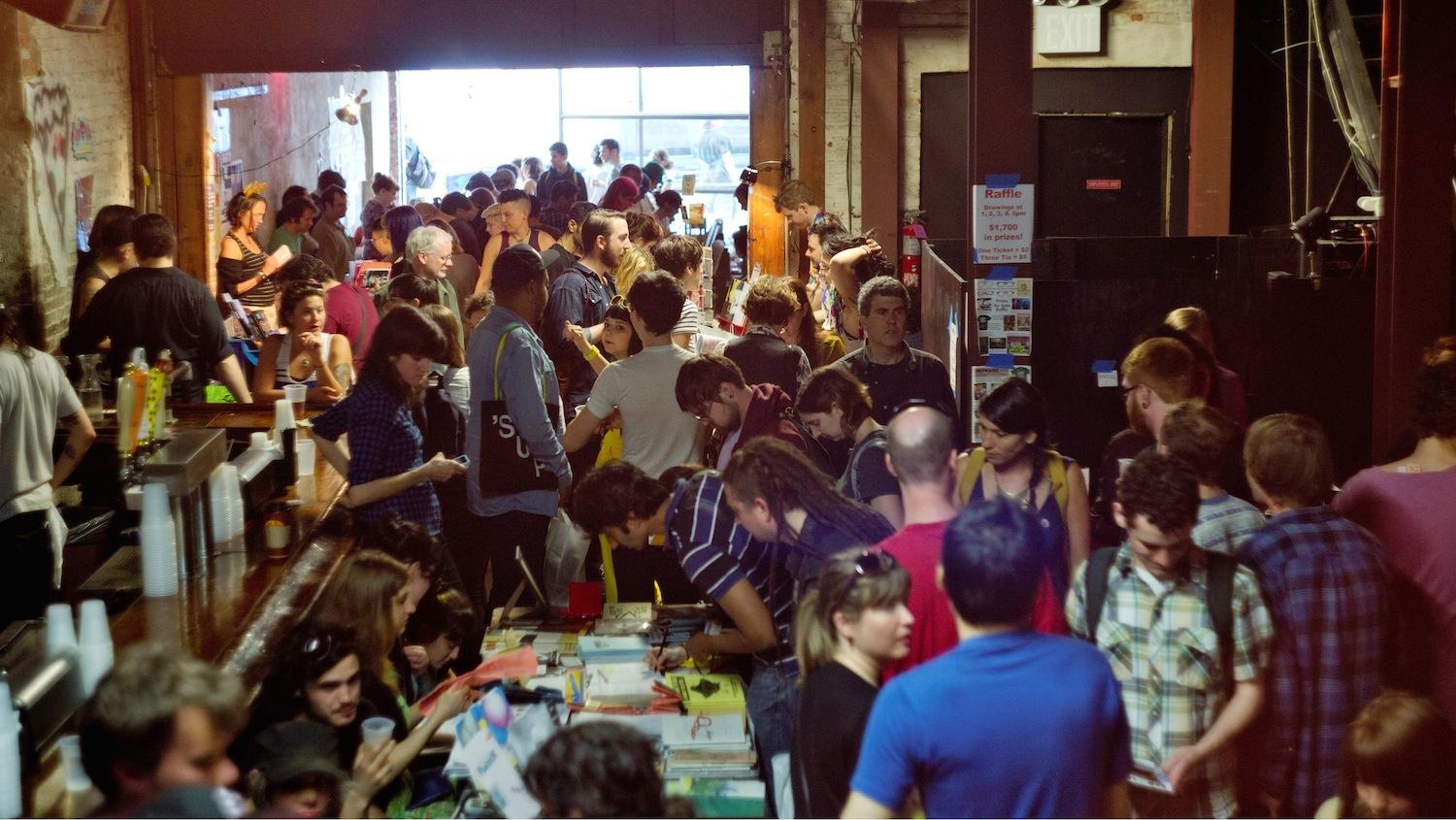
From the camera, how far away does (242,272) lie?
967cm

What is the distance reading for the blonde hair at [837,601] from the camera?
2787 mm

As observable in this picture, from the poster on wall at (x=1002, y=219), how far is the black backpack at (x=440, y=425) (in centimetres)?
225

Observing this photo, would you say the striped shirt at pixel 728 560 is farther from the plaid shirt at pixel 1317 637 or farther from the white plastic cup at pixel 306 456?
the white plastic cup at pixel 306 456

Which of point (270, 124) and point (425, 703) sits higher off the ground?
point (270, 124)

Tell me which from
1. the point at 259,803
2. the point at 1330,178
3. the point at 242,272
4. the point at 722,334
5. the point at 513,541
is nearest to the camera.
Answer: the point at 259,803

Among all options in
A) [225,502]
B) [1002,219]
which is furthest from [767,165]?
[225,502]

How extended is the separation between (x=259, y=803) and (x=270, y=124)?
42.2 feet

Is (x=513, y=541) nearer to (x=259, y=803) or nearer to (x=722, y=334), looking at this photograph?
(x=259, y=803)

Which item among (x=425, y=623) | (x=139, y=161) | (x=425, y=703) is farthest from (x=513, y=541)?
(x=139, y=161)

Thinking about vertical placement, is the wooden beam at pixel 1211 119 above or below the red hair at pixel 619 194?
above

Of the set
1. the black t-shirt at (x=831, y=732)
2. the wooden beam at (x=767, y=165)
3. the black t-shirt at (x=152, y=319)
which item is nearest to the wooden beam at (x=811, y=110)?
the wooden beam at (x=767, y=165)

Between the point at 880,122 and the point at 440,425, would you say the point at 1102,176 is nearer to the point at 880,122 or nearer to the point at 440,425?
the point at 880,122

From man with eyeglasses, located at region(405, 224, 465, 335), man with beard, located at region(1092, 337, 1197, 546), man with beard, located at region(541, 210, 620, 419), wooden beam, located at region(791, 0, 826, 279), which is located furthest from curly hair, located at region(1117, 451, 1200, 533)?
wooden beam, located at region(791, 0, 826, 279)

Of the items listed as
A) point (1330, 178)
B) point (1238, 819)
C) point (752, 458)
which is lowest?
point (1238, 819)
